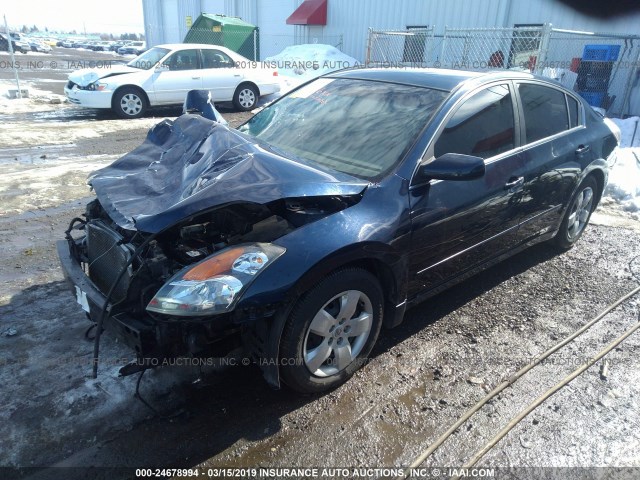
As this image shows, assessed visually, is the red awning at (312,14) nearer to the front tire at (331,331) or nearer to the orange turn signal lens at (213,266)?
the front tire at (331,331)

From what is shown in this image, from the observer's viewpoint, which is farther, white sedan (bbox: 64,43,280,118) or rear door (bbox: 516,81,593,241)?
white sedan (bbox: 64,43,280,118)

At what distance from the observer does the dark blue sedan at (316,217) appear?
92.1 inches

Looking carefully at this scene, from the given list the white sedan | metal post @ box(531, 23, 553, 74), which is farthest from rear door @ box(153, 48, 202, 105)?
metal post @ box(531, 23, 553, 74)

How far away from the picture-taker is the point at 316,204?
2.64 metres

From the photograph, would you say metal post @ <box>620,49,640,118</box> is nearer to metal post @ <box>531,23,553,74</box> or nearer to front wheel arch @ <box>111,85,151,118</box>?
metal post @ <box>531,23,553,74</box>

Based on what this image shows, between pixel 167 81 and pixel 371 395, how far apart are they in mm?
10632

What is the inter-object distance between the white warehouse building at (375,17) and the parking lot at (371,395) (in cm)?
1105

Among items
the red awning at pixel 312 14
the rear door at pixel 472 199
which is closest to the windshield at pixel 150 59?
the red awning at pixel 312 14

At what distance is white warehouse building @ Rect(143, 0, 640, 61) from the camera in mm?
12500

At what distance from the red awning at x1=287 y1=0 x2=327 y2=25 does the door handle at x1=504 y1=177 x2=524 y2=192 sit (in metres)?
19.0

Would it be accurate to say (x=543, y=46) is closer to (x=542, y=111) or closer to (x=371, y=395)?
(x=542, y=111)

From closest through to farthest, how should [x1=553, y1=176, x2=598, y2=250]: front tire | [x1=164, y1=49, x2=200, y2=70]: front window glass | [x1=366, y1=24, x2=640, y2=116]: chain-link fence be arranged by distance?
[x1=553, y1=176, x2=598, y2=250]: front tire → [x1=366, y1=24, x2=640, y2=116]: chain-link fence → [x1=164, y1=49, x2=200, y2=70]: front window glass

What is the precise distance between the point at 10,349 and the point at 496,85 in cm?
385

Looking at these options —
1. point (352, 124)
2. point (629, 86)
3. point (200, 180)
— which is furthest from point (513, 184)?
point (629, 86)
